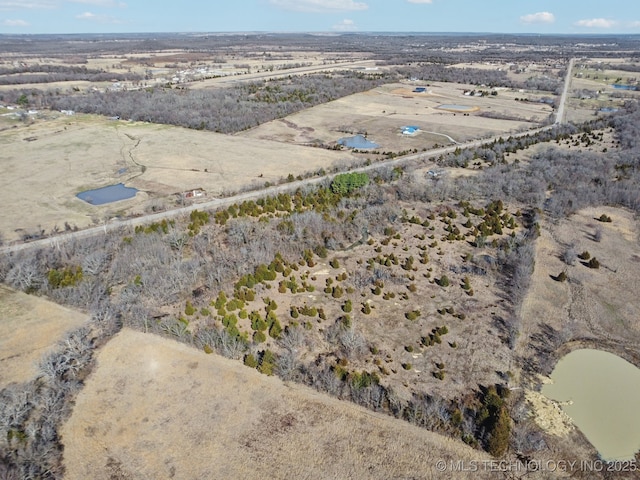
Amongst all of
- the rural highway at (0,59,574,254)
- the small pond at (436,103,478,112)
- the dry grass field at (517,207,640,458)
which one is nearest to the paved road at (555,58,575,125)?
the small pond at (436,103,478,112)

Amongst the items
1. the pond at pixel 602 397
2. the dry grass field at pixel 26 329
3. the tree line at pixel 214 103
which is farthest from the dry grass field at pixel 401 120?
the dry grass field at pixel 26 329

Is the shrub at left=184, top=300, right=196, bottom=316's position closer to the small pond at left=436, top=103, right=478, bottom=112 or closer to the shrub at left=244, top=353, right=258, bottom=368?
the shrub at left=244, top=353, right=258, bottom=368

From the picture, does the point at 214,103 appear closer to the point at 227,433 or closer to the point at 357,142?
the point at 357,142

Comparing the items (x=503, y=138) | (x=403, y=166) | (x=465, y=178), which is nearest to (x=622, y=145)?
(x=503, y=138)

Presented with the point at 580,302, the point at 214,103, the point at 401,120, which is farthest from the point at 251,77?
the point at 580,302

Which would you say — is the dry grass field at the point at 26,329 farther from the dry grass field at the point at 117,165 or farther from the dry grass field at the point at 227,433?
the dry grass field at the point at 117,165

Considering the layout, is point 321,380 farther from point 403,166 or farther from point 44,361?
point 403,166
